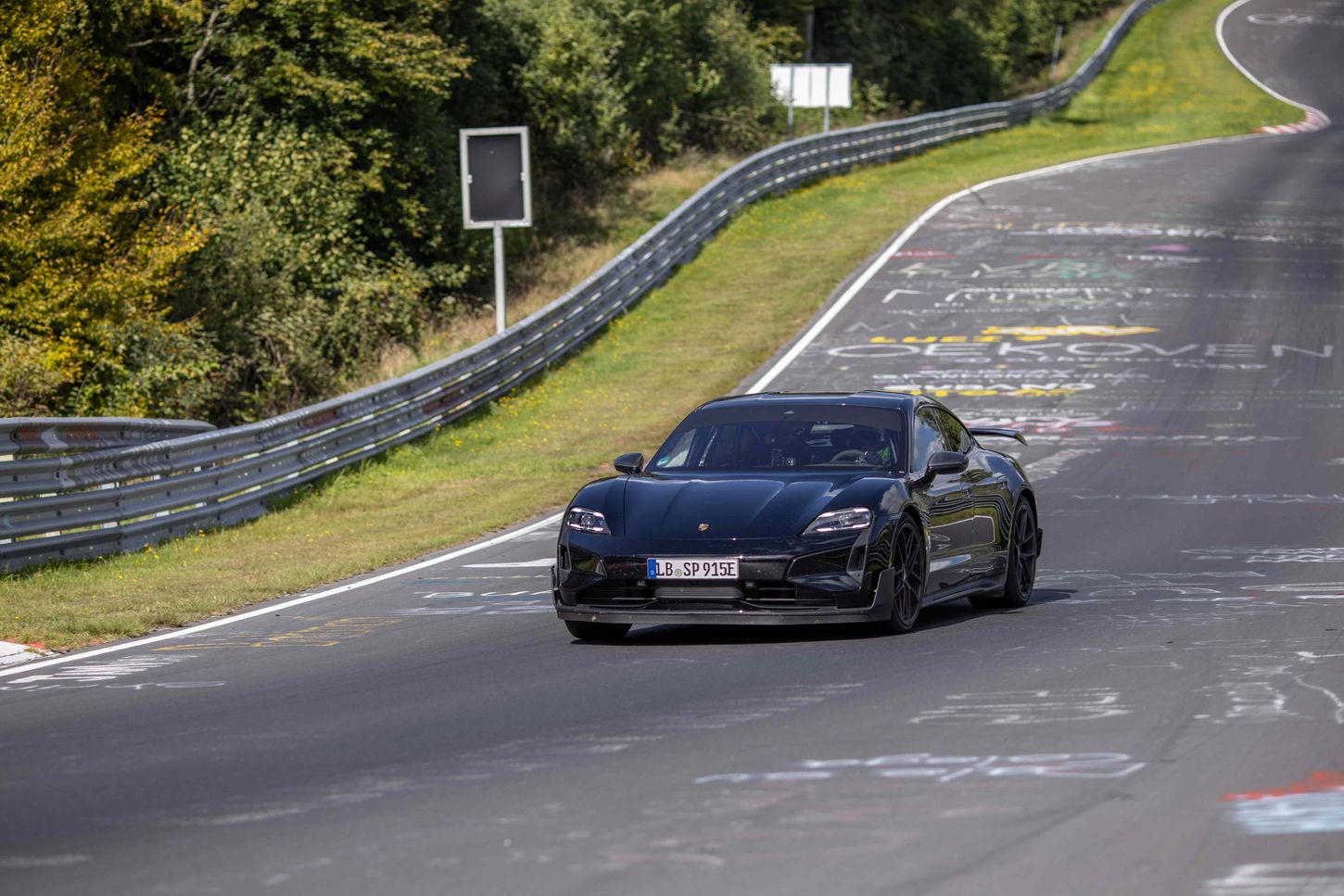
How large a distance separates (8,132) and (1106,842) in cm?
2267

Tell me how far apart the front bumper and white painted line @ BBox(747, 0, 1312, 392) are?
15.5m

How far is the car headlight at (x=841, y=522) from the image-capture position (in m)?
10.1

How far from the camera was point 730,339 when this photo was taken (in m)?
30.0

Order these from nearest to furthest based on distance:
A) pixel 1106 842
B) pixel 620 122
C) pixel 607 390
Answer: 1. pixel 1106 842
2. pixel 607 390
3. pixel 620 122

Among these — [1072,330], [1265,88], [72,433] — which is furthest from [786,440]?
[1265,88]

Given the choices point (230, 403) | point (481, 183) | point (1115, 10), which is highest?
point (1115, 10)

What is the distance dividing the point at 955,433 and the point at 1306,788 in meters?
6.08

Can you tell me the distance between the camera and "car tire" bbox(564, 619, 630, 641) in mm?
10531

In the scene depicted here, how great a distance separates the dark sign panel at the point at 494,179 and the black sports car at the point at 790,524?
15.7 meters

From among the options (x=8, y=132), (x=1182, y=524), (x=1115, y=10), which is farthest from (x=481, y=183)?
(x=1115, y=10)

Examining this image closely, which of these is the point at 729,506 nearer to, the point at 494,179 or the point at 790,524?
the point at 790,524

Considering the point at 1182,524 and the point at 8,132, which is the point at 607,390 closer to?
the point at 8,132

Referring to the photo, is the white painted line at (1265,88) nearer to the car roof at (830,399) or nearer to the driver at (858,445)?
the car roof at (830,399)

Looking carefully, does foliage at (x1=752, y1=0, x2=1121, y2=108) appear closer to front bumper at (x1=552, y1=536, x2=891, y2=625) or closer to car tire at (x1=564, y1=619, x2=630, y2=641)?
car tire at (x1=564, y1=619, x2=630, y2=641)
